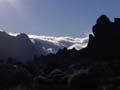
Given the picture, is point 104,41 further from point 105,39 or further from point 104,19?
point 104,19

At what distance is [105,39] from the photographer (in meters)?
153

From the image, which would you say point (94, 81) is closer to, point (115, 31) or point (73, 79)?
point (73, 79)

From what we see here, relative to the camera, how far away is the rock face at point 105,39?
145500 millimetres

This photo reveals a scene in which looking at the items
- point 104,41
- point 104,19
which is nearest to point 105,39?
point 104,41

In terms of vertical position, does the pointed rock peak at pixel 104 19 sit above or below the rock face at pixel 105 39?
above

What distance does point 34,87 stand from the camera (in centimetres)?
5441

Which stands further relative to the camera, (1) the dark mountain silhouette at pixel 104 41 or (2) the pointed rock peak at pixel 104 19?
(2) the pointed rock peak at pixel 104 19

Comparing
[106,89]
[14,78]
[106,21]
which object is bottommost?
[106,89]

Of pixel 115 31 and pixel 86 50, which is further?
pixel 86 50

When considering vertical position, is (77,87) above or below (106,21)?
below

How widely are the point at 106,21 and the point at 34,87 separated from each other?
104m

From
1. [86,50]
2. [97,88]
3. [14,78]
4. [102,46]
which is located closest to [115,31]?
[102,46]

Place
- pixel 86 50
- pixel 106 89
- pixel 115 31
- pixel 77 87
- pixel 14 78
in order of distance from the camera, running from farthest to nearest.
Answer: pixel 86 50 → pixel 115 31 → pixel 14 78 → pixel 77 87 → pixel 106 89

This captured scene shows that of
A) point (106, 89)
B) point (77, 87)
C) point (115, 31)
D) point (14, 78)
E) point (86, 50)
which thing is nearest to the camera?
point (106, 89)
